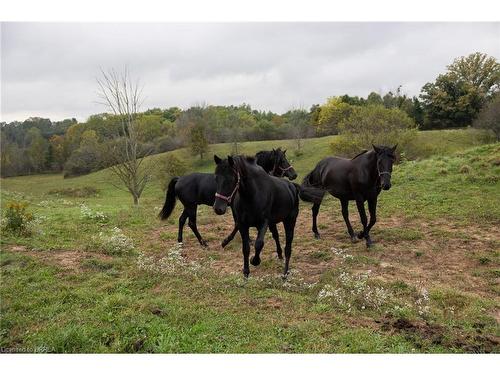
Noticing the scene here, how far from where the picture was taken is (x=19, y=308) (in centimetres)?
496

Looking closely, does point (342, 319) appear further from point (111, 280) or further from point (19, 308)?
point (19, 308)

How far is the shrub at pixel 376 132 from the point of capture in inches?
1247

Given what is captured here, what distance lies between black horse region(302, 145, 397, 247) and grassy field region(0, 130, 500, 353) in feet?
2.37

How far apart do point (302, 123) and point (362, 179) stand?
46293 millimetres

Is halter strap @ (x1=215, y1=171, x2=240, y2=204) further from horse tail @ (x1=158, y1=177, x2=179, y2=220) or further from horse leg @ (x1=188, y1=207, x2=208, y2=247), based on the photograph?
horse tail @ (x1=158, y1=177, x2=179, y2=220)

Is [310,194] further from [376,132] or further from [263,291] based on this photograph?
[376,132]

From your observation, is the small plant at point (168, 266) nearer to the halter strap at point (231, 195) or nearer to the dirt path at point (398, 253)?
the dirt path at point (398, 253)

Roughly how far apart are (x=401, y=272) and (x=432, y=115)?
5022 cm

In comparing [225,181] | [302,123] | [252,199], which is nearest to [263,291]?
[252,199]

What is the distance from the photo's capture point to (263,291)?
565 cm

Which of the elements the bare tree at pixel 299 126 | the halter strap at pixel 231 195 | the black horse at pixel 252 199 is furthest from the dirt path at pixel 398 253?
the bare tree at pixel 299 126

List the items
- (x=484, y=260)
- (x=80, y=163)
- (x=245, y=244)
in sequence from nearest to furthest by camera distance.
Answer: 1. (x=245, y=244)
2. (x=484, y=260)
3. (x=80, y=163)

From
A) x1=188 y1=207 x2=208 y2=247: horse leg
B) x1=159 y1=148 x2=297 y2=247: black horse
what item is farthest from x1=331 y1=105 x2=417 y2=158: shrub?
x1=188 y1=207 x2=208 y2=247: horse leg

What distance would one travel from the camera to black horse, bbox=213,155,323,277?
5.64 meters
